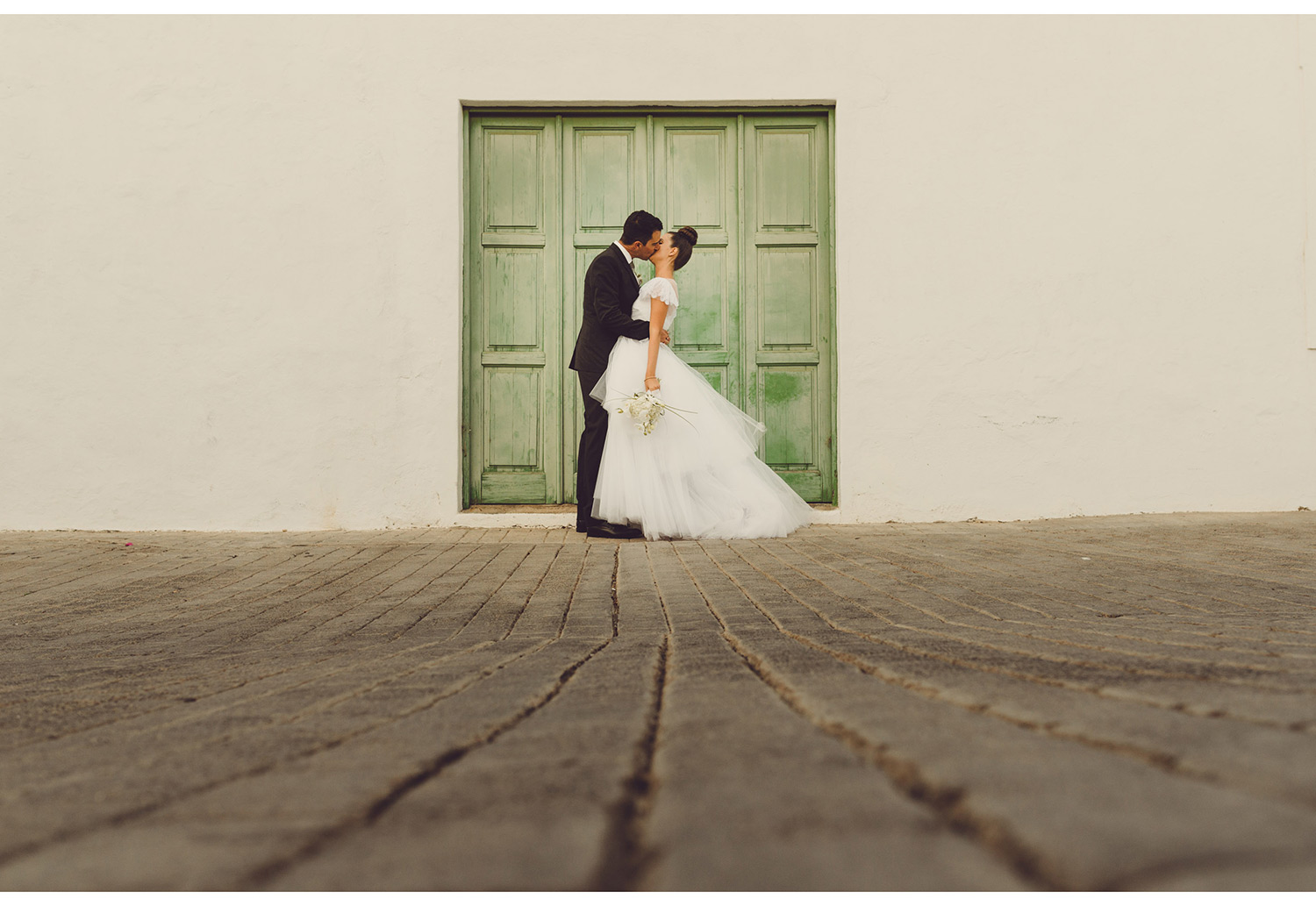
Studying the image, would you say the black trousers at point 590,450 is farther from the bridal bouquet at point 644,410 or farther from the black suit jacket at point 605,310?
the bridal bouquet at point 644,410

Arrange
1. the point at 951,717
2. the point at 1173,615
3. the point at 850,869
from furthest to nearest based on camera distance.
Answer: the point at 1173,615 < the point at 951,717 < the point at 850,869

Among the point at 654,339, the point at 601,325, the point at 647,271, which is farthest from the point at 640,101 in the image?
the point at 654,339

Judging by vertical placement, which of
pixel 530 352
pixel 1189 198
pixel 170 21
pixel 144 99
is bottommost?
pixel 530 352

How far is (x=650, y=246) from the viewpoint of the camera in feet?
17.8

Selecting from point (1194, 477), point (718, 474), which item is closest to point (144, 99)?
point (718, 474)

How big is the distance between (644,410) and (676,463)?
1.28 feet

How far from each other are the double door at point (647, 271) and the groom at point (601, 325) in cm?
87

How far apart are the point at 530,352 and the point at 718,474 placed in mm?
1985

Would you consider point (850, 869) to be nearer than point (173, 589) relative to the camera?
Yes

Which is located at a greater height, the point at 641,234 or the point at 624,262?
the point at 641,234

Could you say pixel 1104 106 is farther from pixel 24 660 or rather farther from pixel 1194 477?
pixel 24 660

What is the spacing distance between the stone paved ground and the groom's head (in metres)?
3.40

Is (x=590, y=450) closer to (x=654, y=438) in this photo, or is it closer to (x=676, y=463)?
(x=654, y=438)

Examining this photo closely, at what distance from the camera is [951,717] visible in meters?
1.00
